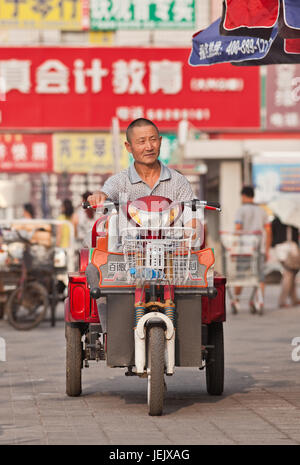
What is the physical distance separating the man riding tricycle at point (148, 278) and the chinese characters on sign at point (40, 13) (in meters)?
21.9

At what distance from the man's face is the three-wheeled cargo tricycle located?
1.44 feet

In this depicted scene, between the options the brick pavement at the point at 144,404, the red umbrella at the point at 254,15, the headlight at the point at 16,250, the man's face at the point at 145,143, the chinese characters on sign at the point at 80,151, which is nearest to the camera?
the brick pavement at the point at 144,404

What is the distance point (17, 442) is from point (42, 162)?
2304cm

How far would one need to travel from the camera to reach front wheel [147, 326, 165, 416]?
278 inches

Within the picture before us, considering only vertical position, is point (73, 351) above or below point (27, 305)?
above

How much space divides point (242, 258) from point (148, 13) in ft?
43.4

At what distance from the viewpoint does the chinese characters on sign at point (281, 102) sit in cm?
2802

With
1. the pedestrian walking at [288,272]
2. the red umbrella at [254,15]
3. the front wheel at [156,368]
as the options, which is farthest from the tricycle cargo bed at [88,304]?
the pedestrian walking at [288,272]

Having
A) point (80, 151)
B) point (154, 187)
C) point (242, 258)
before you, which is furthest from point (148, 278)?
point (80, 151)

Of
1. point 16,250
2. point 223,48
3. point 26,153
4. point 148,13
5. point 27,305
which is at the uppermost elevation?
point 148,13

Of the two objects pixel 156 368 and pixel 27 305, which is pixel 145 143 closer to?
pixel 156 368

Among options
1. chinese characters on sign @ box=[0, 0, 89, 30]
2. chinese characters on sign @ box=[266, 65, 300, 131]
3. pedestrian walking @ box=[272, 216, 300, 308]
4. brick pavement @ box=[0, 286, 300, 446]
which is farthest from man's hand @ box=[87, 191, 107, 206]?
chinese characters on sign @ box=[0, 0, 89, 30]

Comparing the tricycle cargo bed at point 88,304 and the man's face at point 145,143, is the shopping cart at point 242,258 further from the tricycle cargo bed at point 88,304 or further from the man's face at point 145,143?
the man's face at point 145,143

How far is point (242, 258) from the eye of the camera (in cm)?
1692
